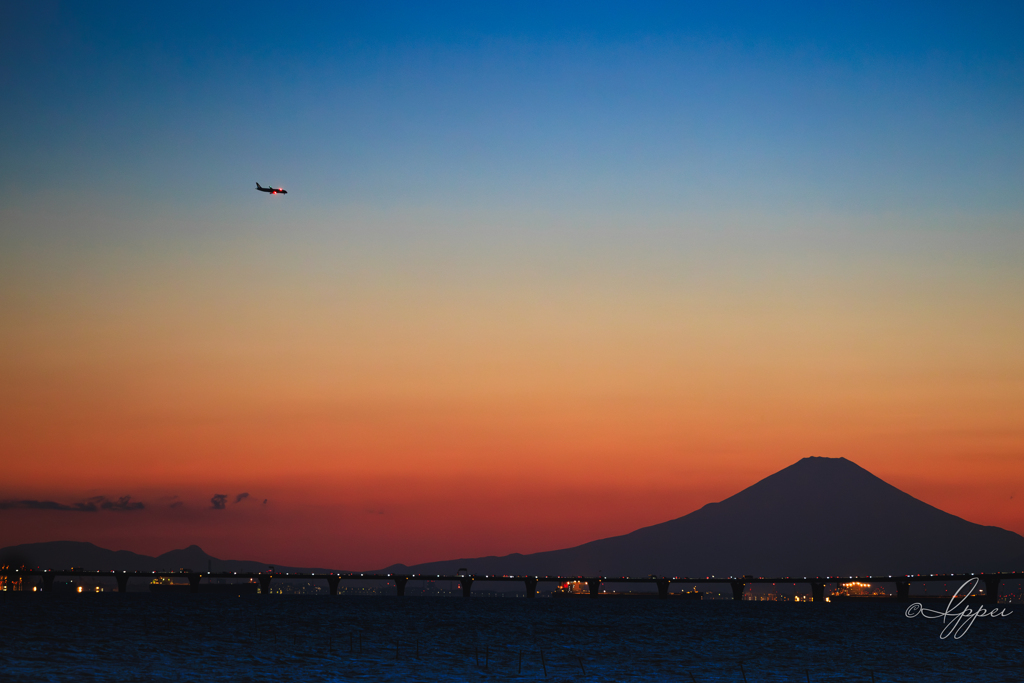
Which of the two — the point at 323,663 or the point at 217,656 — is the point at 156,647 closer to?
the point at 217,656

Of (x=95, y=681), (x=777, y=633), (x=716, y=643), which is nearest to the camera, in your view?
(x=95, y=681)

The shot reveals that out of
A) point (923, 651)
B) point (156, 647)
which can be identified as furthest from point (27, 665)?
point (923, 651)

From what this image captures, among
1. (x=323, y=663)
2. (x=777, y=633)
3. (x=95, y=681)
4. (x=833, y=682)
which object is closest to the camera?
(x=95, y=681)

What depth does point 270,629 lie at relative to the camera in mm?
137750

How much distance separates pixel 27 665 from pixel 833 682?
63.6m

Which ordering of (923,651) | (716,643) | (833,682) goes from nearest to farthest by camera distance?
(833,682)
(923,651)
(716,643)

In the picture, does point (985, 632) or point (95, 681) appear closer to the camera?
point (95, 681)

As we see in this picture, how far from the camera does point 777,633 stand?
150 metres

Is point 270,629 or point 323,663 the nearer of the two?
point 323,663

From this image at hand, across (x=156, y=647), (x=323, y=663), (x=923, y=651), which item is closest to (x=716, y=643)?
(x=923, y=651)

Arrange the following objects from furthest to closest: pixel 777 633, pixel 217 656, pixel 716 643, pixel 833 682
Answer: pixel 777 633 → pixel 716 643 → pixel 217 656 → pixel 833 682

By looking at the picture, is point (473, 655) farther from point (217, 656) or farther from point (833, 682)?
point (833, 682)

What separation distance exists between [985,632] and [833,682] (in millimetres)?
97664

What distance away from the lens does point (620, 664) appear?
3538 inches
